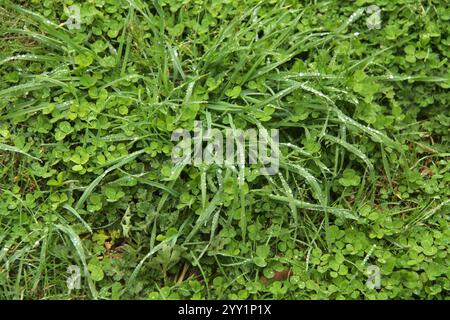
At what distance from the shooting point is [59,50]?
333cm

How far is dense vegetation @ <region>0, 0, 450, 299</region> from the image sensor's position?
2895 mm

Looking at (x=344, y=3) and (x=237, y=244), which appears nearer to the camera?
(x=237, y=244)

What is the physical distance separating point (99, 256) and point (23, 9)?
1.29 m

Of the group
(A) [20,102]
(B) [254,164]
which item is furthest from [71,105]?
(B) [254,164]

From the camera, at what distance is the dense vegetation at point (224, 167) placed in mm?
2895

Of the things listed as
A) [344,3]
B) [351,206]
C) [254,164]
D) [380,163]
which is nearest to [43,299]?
[254,164]

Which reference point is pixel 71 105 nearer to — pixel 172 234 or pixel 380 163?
pixel 172 234

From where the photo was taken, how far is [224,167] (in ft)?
9.78

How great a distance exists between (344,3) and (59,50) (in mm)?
1495
